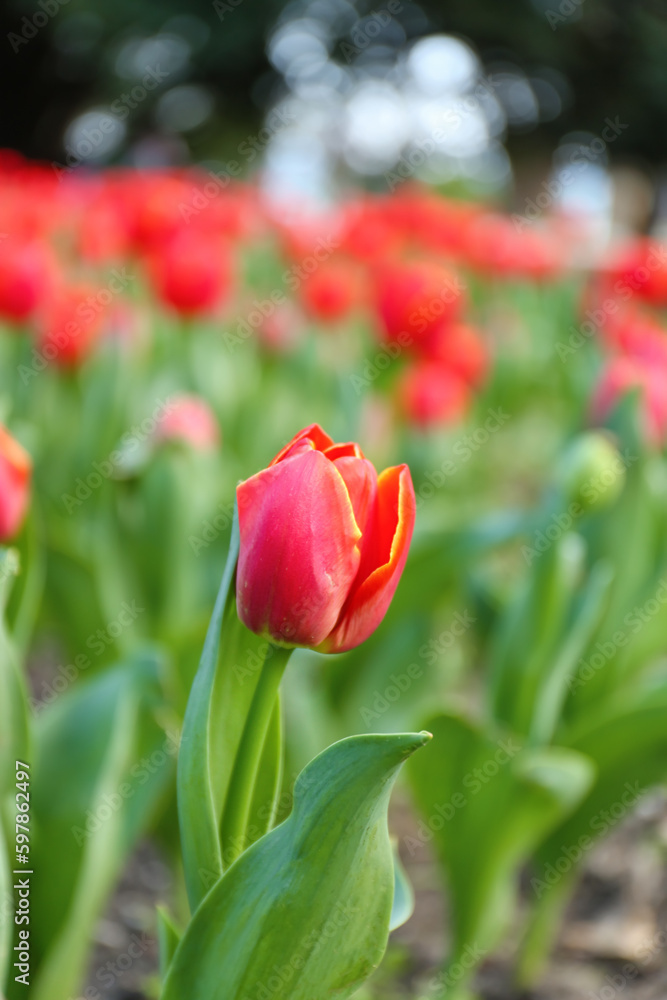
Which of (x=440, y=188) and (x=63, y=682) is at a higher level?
(x=63, y=682)

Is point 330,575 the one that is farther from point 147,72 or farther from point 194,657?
point 147,72

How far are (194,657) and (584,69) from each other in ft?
51.5

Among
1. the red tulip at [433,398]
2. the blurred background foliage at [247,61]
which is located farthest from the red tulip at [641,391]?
the blurred background foliage at [247,61]

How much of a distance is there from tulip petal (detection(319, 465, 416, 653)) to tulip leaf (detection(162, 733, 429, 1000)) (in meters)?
0.06

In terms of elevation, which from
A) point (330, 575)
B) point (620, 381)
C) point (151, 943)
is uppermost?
point (330, 575)

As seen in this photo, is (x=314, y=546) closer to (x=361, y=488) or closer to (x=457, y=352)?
(x=361, y=488)

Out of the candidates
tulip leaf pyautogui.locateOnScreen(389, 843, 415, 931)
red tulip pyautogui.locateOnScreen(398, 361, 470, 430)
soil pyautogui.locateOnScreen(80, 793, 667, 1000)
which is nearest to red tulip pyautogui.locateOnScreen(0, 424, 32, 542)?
tulip leaf pyautogui.locateOnScreen(389, 843, 415, 931)

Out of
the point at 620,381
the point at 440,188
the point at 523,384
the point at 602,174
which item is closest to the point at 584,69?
the point at 602,174

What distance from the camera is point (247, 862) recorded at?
0.51 metres

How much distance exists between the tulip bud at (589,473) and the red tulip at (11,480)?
531mm

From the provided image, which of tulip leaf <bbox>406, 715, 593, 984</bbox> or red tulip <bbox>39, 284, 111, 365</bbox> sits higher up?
red tulip <bbox>39, 284, 111, 365</bbox>

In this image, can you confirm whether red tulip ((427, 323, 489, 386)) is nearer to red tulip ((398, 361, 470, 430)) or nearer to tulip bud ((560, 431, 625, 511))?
red tulip ((398, 361, 470, 430))

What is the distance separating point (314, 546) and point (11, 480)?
333 millimetres

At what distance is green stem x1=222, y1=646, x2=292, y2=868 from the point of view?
1.68ft
